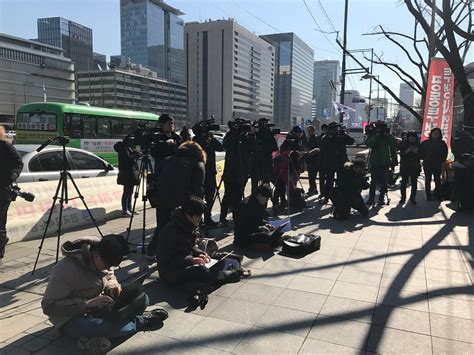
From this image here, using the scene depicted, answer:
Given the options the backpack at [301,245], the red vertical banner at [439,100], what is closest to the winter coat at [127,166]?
the backpack at [301,245]

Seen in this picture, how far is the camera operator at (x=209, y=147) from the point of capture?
6.60 m

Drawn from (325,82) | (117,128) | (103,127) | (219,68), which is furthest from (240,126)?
(219,68)

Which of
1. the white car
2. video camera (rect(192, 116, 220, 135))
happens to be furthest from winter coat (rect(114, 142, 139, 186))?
video camera (rect(192, 116, 220, 135))

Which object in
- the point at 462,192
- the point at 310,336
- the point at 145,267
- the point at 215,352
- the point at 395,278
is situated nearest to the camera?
the point at 215,352

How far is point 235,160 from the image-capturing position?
7.04 meters

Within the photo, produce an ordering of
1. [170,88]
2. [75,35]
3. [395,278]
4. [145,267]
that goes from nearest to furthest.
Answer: [395,278] < [145,267] < [170,88] < [75,35]

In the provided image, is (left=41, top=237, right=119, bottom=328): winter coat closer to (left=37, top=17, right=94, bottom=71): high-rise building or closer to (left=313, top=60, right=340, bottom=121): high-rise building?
(left=313, top=60, right=340, bottom=121): high-rise building

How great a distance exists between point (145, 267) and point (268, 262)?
64.8 inches

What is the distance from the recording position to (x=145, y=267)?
5.07m

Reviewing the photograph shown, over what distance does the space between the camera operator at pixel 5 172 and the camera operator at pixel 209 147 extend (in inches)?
107

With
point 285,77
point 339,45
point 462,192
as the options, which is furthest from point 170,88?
point 462,192

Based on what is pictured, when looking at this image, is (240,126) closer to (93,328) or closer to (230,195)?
(230,195)

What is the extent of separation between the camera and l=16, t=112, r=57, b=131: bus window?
16.4 m

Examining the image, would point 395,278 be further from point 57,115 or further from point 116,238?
point 57,115
